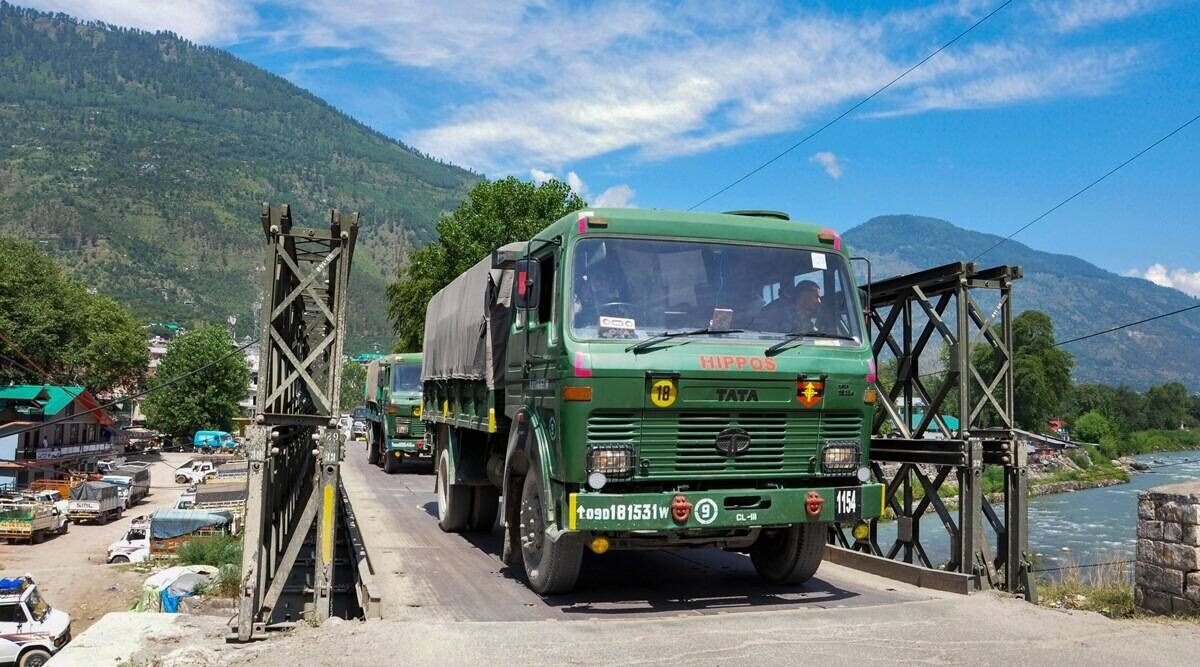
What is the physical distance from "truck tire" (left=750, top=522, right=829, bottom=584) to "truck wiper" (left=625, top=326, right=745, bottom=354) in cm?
190

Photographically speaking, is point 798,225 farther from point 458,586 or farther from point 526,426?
point 458,586

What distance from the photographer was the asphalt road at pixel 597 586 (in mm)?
7781

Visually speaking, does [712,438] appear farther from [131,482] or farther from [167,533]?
[131,482]

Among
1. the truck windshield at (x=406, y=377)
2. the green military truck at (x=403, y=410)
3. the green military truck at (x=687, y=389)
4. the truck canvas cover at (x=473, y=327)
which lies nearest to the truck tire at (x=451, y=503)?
the truck canvas cover at (x=473, y=327)

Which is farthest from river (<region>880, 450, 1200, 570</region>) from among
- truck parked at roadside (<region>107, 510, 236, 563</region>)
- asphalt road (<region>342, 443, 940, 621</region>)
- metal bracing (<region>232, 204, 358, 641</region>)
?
truck parked at roadside (<region>107, 510, 236, 563</region>)

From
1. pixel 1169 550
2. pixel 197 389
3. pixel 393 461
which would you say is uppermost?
pixel 197 389

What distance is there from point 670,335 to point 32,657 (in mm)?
19487

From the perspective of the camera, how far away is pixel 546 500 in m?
7.62

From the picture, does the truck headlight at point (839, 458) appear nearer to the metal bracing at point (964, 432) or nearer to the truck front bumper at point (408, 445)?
the metal bracing at point (964, 432)

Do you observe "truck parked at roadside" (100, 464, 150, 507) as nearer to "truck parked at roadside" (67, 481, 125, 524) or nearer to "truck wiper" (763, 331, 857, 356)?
"truck parked at roadside" (67, 481, 125, 524)

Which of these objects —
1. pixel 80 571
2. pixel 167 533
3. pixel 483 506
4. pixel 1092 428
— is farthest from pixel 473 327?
pixel 1092 428

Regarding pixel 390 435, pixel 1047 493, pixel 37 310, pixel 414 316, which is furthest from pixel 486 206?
pixel 1047 493

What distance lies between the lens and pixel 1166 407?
127188mm

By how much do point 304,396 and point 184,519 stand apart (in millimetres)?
28980
